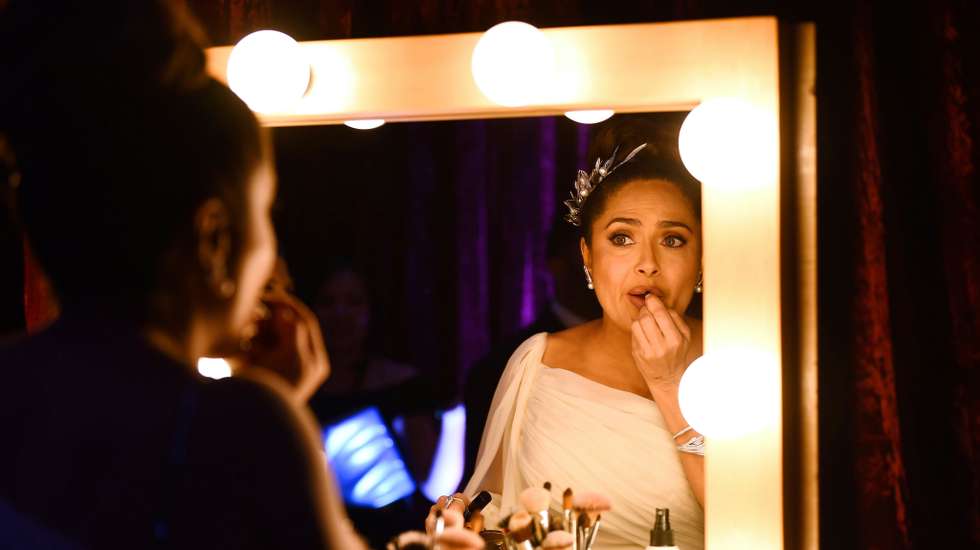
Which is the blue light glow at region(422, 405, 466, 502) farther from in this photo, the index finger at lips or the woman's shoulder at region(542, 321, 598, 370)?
the index finger at lips

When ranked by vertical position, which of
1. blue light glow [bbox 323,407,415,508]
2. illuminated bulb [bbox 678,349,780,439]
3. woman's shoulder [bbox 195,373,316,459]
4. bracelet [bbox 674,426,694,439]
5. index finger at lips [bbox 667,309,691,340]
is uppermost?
index finger at lips [bbox 667,309,691,340]

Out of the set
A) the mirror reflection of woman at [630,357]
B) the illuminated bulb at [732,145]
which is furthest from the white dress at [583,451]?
the illuminated bulb at [732,145]

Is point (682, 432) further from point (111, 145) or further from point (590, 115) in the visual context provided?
point (111, 145)

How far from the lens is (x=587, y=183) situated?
34.2 inches

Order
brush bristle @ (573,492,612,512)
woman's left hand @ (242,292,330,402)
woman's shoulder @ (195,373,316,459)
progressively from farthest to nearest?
brush bristle @ (573,492,612,512)
woman's left hand @ (242,292,330,402)
woman's shoulder @ (195,373,316,459)

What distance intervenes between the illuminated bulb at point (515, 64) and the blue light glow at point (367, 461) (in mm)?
342

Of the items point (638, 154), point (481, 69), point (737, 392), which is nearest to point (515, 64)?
point (481, 69)

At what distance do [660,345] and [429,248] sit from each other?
24 centimetres

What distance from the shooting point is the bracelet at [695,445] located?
857 millimetres

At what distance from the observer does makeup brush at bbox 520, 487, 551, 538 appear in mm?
839

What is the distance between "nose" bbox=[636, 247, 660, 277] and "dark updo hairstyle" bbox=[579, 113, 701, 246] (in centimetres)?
5

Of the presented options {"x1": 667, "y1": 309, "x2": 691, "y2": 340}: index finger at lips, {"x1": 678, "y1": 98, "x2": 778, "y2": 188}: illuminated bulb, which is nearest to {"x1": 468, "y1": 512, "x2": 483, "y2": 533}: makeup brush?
{"x1": 667, "y1": 309, "x2": 691, "y2": 340}: index finger at lips

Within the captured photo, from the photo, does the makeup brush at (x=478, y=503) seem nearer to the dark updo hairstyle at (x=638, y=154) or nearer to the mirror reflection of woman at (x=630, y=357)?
the mirror reflection of woman at (x=630, y=357)

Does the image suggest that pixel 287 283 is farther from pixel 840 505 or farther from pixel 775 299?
pixel 840 505
